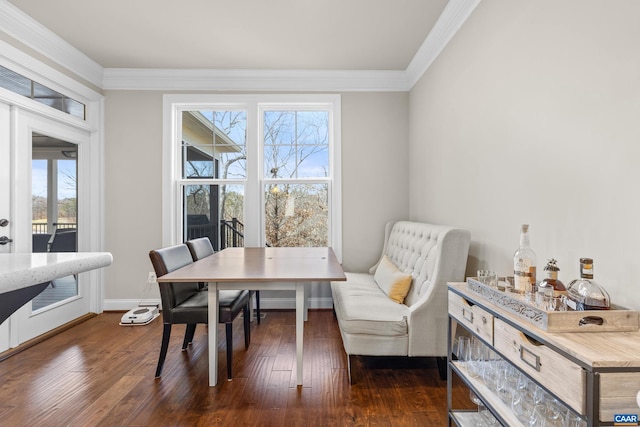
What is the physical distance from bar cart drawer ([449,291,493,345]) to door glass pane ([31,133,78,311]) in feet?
11.2

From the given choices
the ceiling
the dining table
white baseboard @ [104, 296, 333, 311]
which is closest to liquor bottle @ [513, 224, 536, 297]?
the dining table

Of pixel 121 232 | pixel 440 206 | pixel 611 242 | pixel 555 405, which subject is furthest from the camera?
pixel 121 232

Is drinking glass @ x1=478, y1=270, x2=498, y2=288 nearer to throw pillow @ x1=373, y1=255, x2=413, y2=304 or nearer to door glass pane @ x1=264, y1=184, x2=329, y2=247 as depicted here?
throw pillow @ x1=373, y1=255, x2=413, y2=304

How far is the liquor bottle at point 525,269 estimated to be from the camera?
133cm

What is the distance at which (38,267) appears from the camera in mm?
658

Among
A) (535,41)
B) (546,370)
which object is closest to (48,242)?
(546,370)

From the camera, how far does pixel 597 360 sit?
31.7 inches

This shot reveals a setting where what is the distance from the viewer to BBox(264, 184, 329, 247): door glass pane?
379 centimetres

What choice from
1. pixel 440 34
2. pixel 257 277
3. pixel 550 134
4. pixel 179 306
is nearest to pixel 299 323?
pixel 257 277

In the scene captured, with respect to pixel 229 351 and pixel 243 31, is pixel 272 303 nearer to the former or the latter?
pixel 229 351

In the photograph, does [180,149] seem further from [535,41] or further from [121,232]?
[535,41]

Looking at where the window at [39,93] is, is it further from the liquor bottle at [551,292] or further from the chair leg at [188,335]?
the liquor bottle at [551,292]

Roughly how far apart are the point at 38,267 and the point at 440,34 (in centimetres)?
304

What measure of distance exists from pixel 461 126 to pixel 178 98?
298 centimetres
